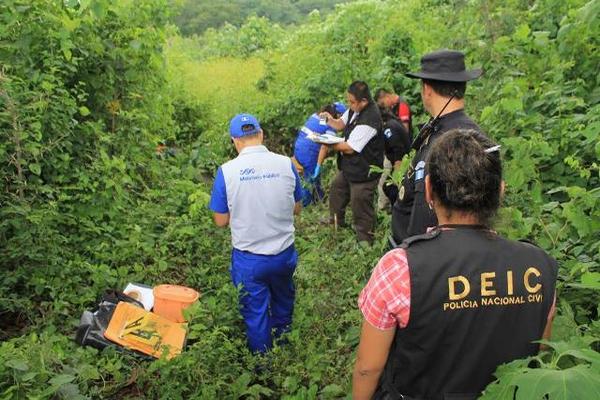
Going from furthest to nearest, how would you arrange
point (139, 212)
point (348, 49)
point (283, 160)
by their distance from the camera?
1. point (348, 49)
2. point (139, 212)
3. point (283, 160)

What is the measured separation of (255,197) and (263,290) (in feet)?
2.25

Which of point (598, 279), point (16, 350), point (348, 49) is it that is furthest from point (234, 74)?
point (598, 279)

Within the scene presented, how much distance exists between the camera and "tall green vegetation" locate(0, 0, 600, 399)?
2.93 metres

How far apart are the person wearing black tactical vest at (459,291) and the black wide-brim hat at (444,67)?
123 cm

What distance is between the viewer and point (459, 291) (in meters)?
1.66

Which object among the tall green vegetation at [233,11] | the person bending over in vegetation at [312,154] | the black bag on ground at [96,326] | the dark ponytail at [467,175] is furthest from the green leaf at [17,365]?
Result: the tall green vegetation at [233,11]

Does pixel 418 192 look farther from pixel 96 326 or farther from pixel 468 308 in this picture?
pixel 96 326

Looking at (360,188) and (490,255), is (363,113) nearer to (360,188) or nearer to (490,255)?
(360,188)

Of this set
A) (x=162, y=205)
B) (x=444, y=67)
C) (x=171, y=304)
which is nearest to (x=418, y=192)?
(x=444, y=67)

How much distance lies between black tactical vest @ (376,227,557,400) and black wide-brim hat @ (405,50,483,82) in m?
1.41

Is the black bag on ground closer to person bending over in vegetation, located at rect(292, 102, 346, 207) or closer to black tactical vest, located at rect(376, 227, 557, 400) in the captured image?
black tactical vest, located at rect(376, 227, 557, 400)

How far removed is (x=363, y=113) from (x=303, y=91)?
3.72 meters

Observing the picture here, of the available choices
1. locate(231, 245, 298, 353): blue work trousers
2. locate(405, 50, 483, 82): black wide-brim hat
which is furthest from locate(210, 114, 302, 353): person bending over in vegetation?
locate(405, 50, 483, 82): black wide-brim hat

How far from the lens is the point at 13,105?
4012 millimetres
